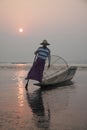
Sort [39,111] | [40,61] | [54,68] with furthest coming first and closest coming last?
[54,68] → [40,61] → [39,111]

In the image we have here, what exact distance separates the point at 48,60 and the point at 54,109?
6.70 metres

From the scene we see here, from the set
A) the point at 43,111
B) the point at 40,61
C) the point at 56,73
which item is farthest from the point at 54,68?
the point at 43,111

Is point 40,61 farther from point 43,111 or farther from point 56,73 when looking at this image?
point 43,111

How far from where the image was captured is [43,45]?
18.5 metres

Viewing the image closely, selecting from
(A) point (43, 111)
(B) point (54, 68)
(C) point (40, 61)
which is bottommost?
(A) point (43, 111)

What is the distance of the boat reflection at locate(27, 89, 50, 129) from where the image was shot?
9.99 meters

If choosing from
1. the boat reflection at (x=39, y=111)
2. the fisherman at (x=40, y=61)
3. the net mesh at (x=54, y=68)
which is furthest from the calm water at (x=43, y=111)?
the net mesh at (x=54, y=68)

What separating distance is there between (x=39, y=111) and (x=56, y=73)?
9061 millimetres

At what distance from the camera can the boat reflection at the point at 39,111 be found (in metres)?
9.99

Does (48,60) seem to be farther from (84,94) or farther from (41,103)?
(41,103)

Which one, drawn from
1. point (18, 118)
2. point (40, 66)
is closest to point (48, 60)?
point (40, 66)

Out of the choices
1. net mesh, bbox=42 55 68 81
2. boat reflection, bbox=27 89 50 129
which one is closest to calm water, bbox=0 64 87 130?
boat reflection, bbox=27 89 50 129

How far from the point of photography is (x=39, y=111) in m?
11.9

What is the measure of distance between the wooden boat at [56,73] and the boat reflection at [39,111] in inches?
112
